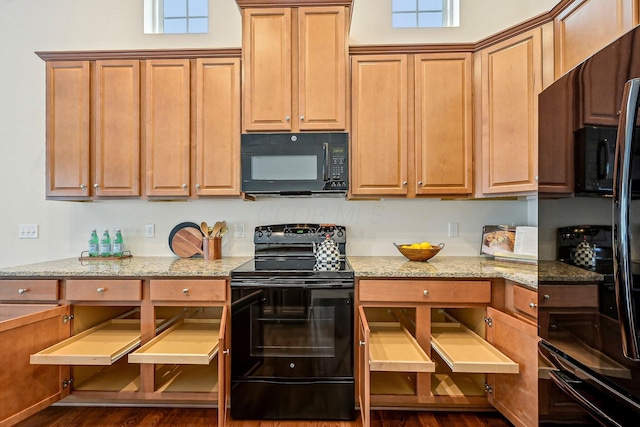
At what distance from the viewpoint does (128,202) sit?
255 centimetres

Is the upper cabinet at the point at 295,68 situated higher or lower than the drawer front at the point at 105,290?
higher

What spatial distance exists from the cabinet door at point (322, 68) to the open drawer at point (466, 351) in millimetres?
1473

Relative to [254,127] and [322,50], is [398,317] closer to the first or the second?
[254,127]

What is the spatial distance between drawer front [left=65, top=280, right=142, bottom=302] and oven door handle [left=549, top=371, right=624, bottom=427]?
6.67 ft

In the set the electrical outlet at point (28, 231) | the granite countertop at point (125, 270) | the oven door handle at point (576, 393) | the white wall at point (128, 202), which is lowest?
the oven door handle at point (576, 393)

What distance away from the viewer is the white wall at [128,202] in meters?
2.49

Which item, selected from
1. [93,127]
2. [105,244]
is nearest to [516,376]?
[105,244]

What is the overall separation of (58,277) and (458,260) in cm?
260

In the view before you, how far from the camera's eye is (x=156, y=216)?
2.55 m

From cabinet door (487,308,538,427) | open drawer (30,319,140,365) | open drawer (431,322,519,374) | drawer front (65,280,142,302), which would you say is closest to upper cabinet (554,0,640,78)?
cabinet door (487,308,538,427)

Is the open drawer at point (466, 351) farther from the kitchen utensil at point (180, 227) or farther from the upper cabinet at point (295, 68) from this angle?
the kitchen utensil at point (180, 227)

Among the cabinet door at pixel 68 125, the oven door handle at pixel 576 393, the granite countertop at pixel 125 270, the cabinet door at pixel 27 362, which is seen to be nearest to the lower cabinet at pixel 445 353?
the oven door handle at pixel 576 393

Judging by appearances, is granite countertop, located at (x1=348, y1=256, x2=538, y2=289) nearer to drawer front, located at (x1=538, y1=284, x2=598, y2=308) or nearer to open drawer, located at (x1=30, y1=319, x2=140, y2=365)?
drawer front, located at (x1=538, y1=284, x2=598, y2=308)

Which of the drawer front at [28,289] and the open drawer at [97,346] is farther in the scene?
the drawer front at [28,289]
